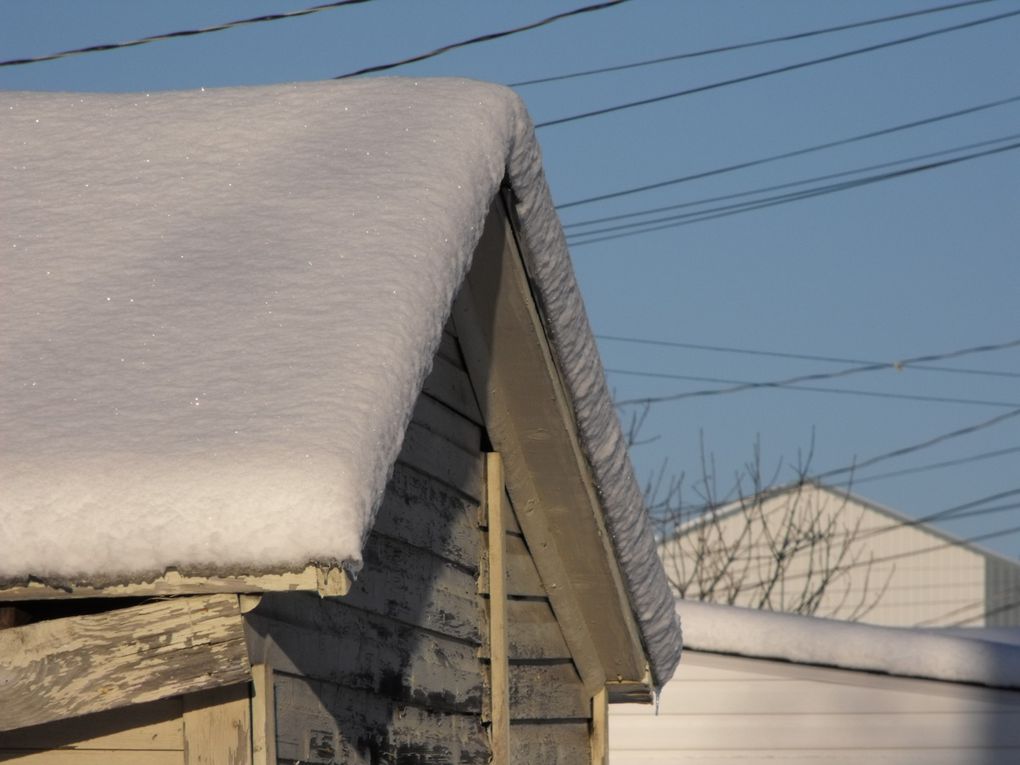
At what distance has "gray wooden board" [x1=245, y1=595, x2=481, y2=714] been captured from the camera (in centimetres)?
296

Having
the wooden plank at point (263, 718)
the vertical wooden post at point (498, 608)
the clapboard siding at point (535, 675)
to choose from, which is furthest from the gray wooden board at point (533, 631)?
the wooden plank at point (263, 718)

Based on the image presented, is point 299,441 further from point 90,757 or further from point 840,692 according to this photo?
point 840,692

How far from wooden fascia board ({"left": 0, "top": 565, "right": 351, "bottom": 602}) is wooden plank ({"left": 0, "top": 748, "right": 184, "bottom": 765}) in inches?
19.8

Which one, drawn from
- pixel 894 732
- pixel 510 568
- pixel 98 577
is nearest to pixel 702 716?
pixel 894 732

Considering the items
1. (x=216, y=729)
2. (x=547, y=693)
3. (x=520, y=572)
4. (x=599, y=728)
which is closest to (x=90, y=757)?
(x=216, y=729)

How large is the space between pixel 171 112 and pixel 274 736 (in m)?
1.60

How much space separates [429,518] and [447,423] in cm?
30

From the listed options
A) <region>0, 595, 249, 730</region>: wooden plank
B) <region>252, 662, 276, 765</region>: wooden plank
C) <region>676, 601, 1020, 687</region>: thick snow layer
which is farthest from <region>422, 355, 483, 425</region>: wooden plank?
<region>676, 601, 1020, 687</region>: thick snow layer

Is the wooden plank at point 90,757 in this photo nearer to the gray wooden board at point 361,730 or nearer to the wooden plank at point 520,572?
the gray wooden board at point 361,730

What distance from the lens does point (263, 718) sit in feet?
8.88

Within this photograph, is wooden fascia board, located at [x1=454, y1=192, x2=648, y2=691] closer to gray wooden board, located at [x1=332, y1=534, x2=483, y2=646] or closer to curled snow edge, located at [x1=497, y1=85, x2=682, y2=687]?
curled snow edge, located at [x1=497, y1=85, x2=682, y2=687]

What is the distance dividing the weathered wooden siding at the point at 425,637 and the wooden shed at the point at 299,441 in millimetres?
10

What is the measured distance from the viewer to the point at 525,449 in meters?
4.31

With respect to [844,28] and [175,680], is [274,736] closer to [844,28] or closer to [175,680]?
[175,680]
